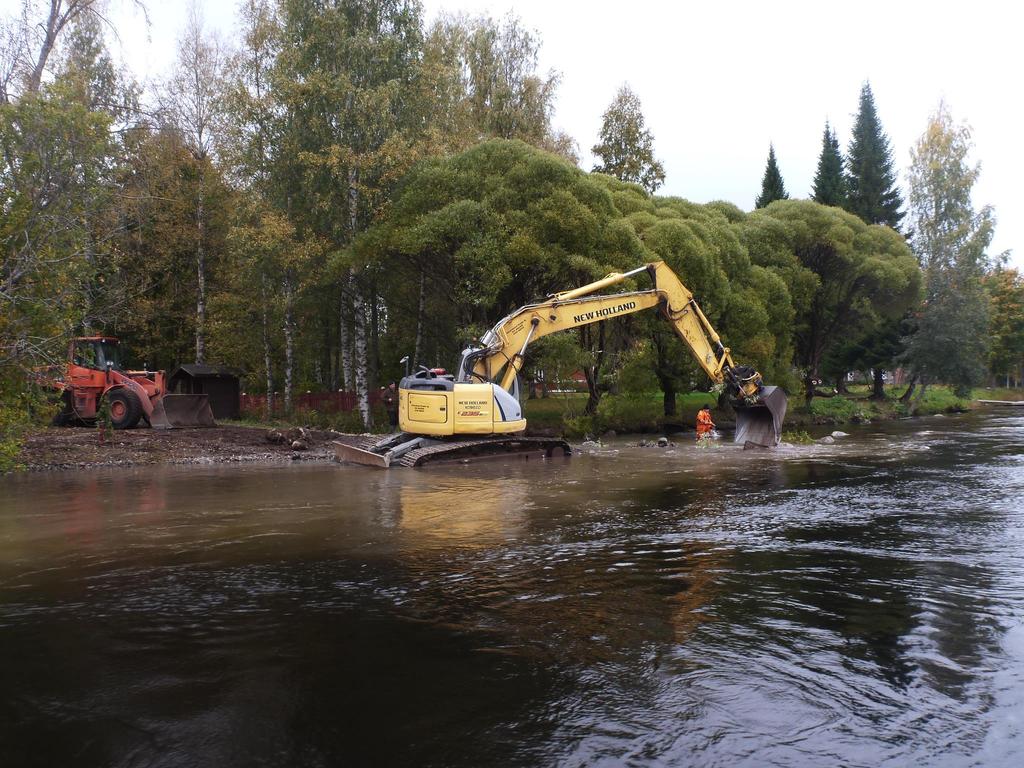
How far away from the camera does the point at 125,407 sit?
2375 cm

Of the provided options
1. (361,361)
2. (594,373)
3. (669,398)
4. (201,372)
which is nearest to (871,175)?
(669,398)

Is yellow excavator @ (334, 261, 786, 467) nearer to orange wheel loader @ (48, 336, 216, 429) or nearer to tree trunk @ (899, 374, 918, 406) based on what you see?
orange wheel loader @ (48, 336, 216, 429)

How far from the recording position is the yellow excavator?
1881cm

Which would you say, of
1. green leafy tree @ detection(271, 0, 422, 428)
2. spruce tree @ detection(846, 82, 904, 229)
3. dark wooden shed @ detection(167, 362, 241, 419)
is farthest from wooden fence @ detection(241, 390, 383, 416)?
spruce tree @ detection(846, 82, 904, 229)

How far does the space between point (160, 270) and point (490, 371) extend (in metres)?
24.0

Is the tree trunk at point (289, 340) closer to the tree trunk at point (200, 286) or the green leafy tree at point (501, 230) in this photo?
the green leafy tree at point (501, 230)

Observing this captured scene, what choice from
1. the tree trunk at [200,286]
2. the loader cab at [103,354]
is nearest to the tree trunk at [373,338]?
the tree trunk at [200,286]

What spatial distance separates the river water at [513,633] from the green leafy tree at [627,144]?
3642 centimetres

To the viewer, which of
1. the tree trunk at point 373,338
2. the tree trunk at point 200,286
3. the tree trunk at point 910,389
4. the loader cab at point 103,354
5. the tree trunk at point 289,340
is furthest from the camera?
the tree trunk at point 910,389

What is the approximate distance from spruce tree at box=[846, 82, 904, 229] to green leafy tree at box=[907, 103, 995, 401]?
25.0ft

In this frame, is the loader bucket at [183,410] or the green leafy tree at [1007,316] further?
the green leafy tree at [1007,316]

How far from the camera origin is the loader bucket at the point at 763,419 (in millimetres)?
21984

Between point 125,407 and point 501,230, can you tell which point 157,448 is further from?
point 501,230

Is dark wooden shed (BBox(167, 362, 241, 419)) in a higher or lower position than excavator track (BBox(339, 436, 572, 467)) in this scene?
higher
